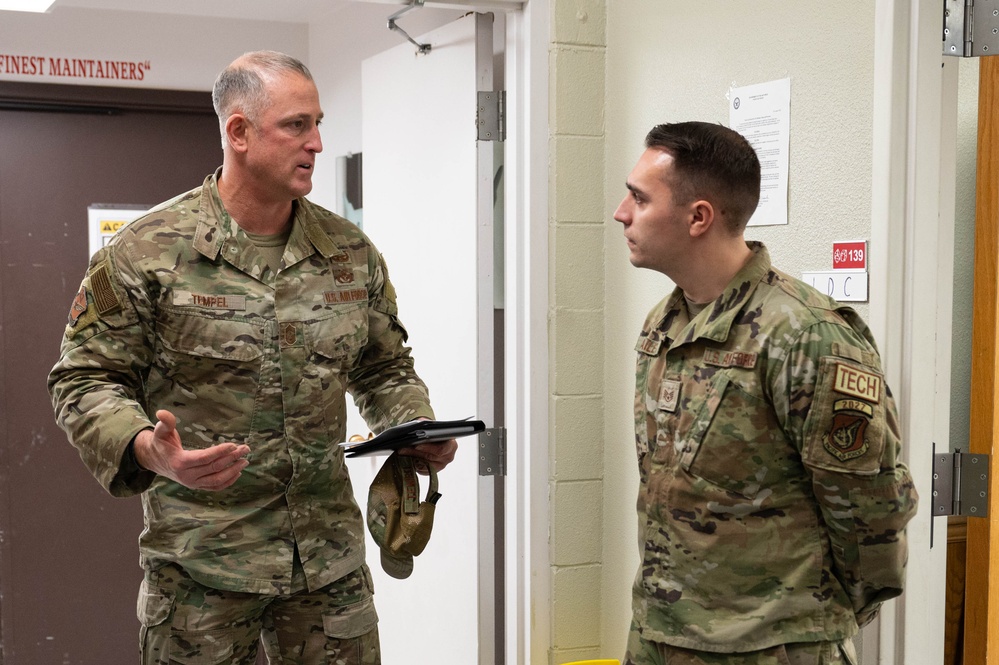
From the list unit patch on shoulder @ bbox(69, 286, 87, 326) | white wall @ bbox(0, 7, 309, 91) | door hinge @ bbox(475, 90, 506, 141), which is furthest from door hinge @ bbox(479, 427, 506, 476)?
→ white wall @ bbox(0, 7, 309, 91)

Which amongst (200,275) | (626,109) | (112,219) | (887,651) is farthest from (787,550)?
(112,219)

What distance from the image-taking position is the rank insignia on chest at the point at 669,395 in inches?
67.4

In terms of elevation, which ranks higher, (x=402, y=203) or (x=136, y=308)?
(x=402, y=203)

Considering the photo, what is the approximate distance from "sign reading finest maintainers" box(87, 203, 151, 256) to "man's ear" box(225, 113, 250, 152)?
212 cm

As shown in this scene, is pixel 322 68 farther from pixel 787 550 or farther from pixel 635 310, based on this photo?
pixel 787 550

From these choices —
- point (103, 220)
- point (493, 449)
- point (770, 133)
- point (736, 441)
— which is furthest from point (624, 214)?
point (103, 220)

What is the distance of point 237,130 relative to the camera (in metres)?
1.96

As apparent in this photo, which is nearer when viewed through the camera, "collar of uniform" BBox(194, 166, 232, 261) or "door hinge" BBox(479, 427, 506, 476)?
"collar of uniform" BBox(194, 166, 232, 261)

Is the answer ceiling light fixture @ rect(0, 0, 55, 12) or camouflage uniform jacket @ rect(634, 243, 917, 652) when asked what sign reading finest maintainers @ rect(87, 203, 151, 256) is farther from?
camouflage uniform jacket @ rect(634, 243, 917, 652)

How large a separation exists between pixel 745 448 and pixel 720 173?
462mm

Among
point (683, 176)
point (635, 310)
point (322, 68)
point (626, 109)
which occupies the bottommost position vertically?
point (635, 310)

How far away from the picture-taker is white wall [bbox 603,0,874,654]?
198 cm

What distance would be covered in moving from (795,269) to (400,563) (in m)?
1.00

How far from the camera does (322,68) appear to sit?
163 inches
